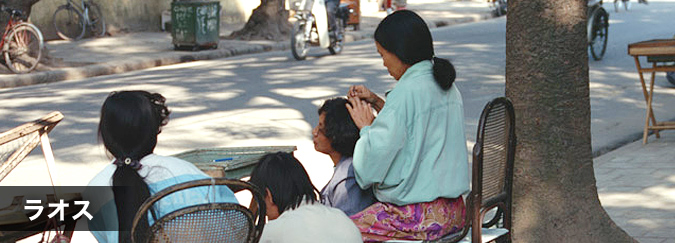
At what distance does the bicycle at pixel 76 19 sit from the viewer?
762 inches

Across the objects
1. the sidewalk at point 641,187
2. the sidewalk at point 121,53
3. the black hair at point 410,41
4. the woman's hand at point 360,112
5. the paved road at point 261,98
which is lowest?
the sidewalk at point 641,187

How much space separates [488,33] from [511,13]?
54.1ft

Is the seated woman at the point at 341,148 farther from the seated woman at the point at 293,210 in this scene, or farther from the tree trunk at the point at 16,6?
the tree trunk at the point at 16,6

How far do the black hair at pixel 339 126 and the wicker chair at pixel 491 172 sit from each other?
550 millimetres

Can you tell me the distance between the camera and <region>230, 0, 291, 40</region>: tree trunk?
20.3 metres

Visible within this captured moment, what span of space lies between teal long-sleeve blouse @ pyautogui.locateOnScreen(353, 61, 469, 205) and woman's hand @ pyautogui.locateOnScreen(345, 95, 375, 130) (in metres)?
0.14

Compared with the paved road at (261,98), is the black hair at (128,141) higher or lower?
higher

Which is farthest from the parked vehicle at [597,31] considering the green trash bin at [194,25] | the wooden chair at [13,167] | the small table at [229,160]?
the wooden chair at [13,167]

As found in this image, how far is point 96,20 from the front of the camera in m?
19.9

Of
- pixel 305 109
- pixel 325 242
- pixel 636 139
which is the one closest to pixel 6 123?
pixel 305 109

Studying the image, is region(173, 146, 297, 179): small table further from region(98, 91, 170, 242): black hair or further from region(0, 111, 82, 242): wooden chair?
region(98, 91, 170, 242): black hair

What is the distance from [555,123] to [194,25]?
13964mm

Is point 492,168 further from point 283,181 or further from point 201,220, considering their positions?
point 201,220

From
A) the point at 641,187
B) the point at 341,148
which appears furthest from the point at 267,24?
the point at 341,148
